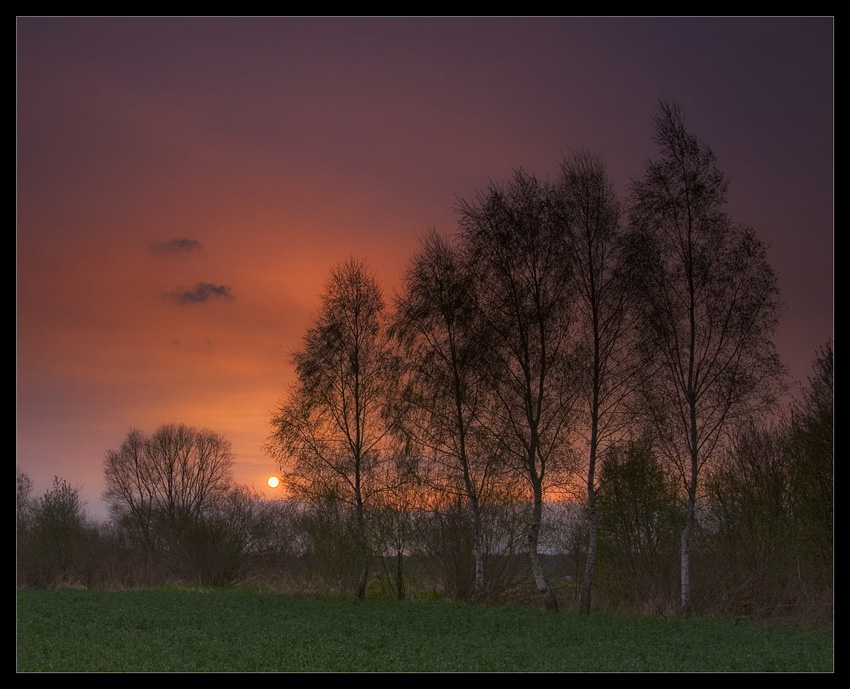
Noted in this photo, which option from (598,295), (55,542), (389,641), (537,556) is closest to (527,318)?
(598,295)

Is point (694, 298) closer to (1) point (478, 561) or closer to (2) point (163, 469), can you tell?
(1) point (478, 561)

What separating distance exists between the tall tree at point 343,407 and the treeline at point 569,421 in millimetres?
64

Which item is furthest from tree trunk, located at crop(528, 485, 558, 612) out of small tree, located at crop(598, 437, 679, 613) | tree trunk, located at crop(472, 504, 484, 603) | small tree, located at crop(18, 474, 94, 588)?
small tree, located at crop(18, 474, 94, 588)

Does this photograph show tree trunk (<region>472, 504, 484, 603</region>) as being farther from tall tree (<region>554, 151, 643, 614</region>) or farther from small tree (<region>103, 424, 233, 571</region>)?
small tree (<region>103, 424, 233, 571</region>)

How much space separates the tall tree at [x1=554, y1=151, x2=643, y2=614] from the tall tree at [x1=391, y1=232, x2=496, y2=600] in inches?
132

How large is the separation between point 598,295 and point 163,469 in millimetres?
35324

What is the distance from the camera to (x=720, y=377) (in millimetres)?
21281

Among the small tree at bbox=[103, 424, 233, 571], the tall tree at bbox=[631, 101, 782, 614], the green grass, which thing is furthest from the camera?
the small tree at bbox=[103, 424, 233, 571]

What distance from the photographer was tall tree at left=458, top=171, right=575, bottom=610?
22.4 meters

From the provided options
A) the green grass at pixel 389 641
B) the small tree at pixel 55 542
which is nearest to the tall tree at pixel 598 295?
the green grass at pixel 389 641

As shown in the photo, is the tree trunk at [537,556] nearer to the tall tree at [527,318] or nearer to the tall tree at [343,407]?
the tall tree at [527,318]

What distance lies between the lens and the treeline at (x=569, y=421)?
848 inches

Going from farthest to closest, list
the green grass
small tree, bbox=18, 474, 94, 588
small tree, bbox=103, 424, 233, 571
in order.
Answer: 1. small tree, bbox=103, 424, 233, 571
2. small tree, bbox=18, 474, 94, 588
3. the green grass
